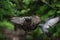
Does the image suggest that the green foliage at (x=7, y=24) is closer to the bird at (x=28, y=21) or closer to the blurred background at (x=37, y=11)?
the blurred background at (x=37, y=11)

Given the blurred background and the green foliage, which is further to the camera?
the blurred background

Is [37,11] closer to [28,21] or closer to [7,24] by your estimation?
[28,21]

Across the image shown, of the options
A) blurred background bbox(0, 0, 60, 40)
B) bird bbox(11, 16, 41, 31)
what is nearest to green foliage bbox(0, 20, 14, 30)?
blurred background bbox(0, 0, 60, 40)

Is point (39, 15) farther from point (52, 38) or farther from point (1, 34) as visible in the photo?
point (1, 34)

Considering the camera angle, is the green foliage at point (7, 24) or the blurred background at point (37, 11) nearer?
the green foliage at point (7, 24)

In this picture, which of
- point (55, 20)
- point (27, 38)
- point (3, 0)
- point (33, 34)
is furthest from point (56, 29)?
point (3, 0)

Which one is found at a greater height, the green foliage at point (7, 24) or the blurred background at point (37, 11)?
the blurred background at point (37, 11)

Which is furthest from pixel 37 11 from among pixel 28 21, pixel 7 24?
pixel 7 24

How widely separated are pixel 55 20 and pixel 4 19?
54cm

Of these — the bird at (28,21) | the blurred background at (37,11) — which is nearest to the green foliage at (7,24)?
the blurred background at (37,11)

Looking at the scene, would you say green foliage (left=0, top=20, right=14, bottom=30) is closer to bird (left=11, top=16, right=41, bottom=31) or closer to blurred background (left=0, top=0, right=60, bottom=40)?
blurred background (left=0, top=0, right=60, bottom=40)

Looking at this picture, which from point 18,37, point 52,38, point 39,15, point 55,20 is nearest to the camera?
point 39,15

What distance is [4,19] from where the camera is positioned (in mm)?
1506

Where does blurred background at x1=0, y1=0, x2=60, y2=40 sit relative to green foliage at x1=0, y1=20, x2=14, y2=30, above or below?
above
